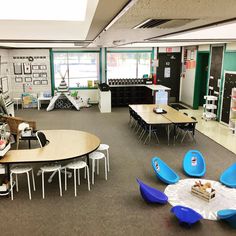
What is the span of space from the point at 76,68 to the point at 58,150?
29.0 ft

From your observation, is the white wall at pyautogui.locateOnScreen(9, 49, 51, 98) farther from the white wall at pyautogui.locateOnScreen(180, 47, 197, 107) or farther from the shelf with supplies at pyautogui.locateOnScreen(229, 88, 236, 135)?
the shelf with supplies at pyautogui.locateOnScreen(229, 88, 236, 135)

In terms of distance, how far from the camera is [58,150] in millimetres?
Answer: 5398

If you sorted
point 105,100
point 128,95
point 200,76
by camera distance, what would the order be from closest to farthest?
point 105,100 → point 200,76 → point 128,95

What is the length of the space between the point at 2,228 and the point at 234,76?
8.20 m

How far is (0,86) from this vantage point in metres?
10.6

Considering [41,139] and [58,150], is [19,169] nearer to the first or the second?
[58,150]

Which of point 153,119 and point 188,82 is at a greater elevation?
point 188,82

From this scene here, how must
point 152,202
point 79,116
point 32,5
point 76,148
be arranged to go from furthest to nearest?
point 79,116, point 76,148, point 152,202, point 32,5

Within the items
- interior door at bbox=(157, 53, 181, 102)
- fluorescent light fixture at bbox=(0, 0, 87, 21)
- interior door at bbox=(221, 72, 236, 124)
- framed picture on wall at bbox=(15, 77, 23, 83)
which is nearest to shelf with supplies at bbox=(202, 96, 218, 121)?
interior door at bbox=(221, 72, 236, 124)

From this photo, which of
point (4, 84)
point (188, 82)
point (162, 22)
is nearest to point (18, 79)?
point (4, 84)

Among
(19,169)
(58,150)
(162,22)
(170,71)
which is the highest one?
(162,22)

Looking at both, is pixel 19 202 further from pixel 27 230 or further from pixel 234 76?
pixel 234 76

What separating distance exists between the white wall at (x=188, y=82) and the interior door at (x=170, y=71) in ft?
1.11

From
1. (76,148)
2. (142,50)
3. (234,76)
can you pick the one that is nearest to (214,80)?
(234,76)
